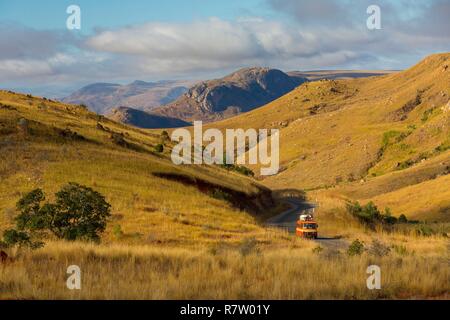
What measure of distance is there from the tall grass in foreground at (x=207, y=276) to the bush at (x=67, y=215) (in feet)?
27.5

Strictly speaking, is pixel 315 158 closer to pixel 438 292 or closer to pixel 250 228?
pixel 250 228

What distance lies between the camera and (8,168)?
3650 centimetres

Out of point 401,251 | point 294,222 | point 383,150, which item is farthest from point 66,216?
point 383,150

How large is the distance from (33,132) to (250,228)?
83.4 feet

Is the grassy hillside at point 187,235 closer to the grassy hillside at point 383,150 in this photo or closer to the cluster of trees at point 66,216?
the grassy hillside at point 383,150

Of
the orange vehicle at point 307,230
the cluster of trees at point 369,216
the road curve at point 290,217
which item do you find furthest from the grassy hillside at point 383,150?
the orange vehicle at point 307,230

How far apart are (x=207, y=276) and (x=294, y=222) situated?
37900 mm

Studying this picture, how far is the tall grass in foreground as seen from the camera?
34.0 ft

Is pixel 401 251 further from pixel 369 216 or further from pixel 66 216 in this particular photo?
pixel 369 216

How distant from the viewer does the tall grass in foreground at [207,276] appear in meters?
10.4

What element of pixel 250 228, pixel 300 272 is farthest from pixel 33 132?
pixel 300 272

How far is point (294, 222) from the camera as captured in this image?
4897 centimetres

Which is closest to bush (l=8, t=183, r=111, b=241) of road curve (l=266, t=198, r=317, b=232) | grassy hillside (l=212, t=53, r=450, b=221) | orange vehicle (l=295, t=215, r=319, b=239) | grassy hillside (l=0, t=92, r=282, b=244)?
grassy hillside (l=0, t=92, r=282, b=244)

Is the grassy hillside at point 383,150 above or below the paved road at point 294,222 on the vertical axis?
above
